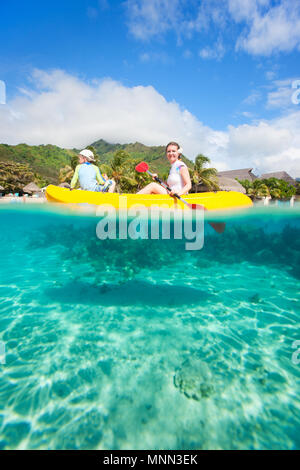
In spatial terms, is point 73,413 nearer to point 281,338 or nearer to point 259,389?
point 259,389

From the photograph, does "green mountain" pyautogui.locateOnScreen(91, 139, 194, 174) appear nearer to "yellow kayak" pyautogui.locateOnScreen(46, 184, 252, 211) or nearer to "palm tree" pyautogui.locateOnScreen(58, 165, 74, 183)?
"palm tree" pyautogui.locateOnScreen(58, 165, 74, 183)

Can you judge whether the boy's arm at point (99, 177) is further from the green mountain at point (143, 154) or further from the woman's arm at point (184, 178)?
the green mountain at point (143, 154)

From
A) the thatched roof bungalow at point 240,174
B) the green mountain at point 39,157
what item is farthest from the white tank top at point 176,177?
the green mountain at point 39,157

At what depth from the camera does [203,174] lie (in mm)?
25938

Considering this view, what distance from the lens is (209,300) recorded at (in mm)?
5508

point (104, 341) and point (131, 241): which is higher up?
point (131, 241)

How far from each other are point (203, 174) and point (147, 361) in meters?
25.5

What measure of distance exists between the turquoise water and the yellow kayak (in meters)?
2.49

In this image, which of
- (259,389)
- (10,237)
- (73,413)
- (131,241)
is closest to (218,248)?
(131,241)

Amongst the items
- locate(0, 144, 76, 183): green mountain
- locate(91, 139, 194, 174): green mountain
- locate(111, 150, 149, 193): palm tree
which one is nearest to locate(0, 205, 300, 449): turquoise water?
locate(111, 150, 149, 193): palm tree

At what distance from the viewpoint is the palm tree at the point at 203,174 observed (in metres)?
25.7

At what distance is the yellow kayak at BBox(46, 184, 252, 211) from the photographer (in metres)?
5.80

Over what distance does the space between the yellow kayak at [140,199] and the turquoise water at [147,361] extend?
249 cm
